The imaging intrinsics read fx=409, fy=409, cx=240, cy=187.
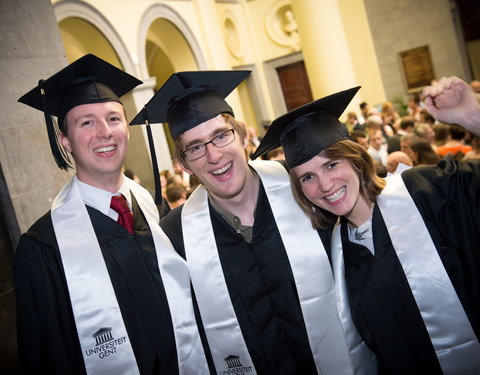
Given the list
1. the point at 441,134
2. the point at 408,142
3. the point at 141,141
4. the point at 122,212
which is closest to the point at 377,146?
the point at 441,134

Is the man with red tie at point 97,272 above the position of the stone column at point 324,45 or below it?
below

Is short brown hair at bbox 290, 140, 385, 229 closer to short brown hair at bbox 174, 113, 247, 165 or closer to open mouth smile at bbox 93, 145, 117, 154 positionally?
short brown hair at bbox 174, 113, 247, 165

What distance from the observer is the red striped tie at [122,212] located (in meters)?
2.06

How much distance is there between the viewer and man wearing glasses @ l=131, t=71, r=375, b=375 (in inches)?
81.0

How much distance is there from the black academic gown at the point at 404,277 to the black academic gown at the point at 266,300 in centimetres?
32

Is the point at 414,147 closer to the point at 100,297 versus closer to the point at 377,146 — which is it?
the point at 377,146

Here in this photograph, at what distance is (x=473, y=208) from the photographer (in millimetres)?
1726

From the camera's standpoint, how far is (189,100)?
220 centimetres

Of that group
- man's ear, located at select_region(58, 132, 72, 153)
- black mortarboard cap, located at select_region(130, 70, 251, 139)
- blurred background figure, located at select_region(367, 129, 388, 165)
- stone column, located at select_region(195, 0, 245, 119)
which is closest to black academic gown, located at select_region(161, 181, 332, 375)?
black mortarboard cap, located at select_region(130, 70, 251, 139)

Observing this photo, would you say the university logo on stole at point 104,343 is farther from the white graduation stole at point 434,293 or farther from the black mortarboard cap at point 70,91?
the white graduation stole at point 434,293

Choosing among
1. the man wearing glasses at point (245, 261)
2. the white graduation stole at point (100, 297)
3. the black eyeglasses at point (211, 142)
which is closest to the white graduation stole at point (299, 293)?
the man wearing glasses at point (245, 261)

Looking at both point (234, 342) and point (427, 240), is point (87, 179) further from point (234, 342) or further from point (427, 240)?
point (427, 240)

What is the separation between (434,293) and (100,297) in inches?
60.8

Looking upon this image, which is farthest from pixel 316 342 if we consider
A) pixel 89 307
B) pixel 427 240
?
pixel 89 307
